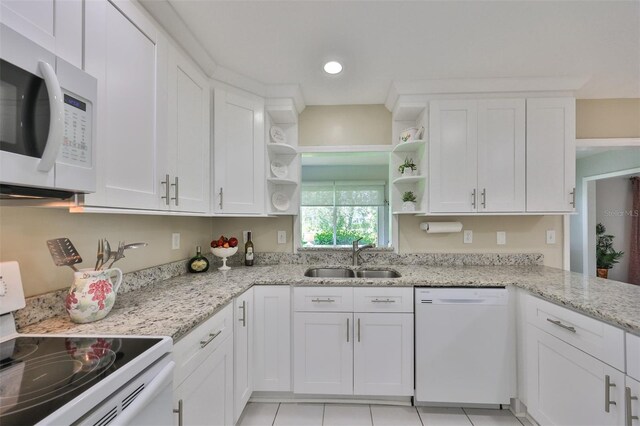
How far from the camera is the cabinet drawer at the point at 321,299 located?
6.07 feet

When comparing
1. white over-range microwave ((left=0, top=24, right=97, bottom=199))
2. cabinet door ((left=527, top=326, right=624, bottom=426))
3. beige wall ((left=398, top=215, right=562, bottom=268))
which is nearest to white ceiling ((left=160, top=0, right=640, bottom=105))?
white over-range microwave ((left=0, top=24, right=97, bottom=199))

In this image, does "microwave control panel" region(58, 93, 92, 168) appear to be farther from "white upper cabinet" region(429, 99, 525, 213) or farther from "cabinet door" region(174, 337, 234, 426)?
"white upper cabinet" region(429, 99, 525, 213)

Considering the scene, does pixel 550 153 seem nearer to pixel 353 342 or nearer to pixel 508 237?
pixel 508 237

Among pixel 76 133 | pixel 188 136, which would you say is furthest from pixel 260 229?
pixel 76 133

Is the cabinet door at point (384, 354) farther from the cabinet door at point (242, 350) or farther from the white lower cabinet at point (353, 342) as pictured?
the cabinet door at point (242, 350)

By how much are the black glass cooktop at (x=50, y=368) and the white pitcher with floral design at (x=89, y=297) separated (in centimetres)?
13

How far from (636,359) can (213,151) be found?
7.99 ft

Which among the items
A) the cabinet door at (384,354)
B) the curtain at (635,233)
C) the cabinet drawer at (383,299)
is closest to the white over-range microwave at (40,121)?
the cabinet drawer at (383,299)

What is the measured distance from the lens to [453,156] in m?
2.12

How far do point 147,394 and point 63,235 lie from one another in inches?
33.7

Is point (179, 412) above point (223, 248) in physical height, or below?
below

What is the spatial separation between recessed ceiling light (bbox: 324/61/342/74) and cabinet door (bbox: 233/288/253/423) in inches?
63.2

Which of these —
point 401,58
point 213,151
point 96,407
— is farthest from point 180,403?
point 401,58

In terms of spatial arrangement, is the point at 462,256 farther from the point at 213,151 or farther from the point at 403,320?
the point at 213,151
